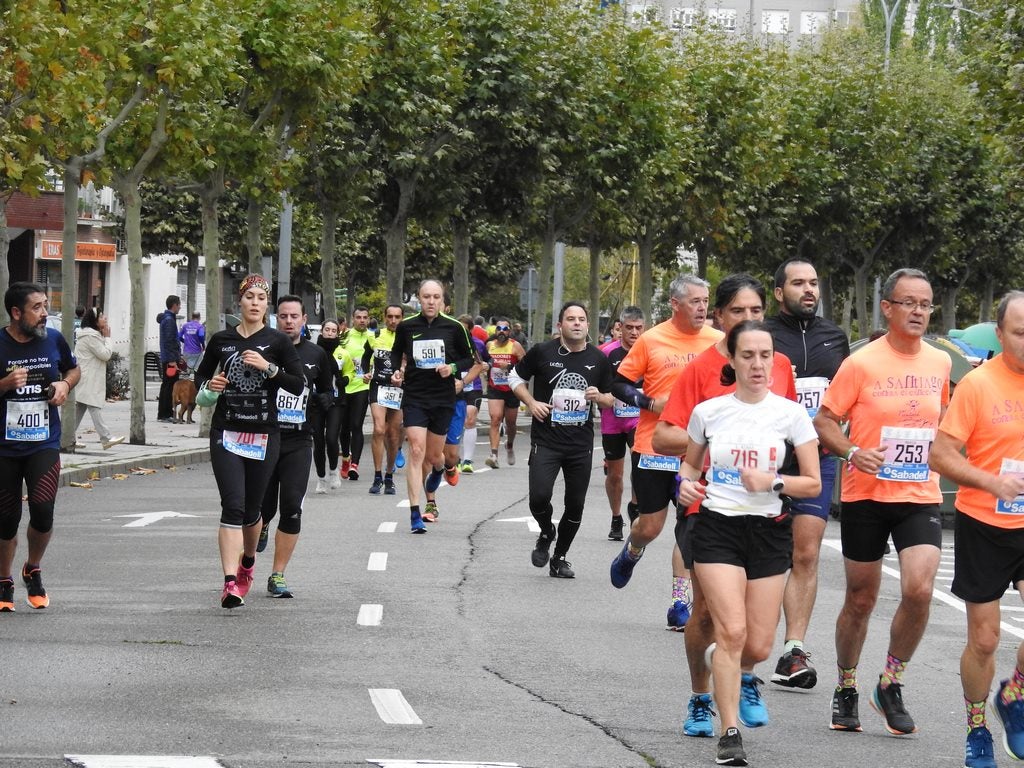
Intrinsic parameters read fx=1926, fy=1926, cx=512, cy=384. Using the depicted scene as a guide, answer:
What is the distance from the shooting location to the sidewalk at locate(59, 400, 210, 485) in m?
21.4

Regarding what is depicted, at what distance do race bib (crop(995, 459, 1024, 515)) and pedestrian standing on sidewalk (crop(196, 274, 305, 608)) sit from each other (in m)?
4.66

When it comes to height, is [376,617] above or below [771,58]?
below

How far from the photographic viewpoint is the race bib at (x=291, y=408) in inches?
450

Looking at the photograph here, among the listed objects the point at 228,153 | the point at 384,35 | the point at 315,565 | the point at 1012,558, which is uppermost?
the point at 384,35

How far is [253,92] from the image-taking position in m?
27.0

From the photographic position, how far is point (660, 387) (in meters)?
10.8

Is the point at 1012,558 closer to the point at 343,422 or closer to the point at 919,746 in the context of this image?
the point at 919,746

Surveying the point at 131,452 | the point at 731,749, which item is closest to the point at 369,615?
the point at 731,749

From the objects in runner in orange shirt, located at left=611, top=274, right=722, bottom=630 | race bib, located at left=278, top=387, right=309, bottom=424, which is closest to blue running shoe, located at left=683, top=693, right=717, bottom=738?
runner in orange shirt, located at left=611, top=274, right=722, bottom=630

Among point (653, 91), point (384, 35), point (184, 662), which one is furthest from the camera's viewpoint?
point (653, 91)

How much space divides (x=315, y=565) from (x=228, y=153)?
47.0ft

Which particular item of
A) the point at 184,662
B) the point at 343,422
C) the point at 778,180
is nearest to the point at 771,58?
the point at 778,180

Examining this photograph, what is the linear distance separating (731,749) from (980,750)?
0.92 metres

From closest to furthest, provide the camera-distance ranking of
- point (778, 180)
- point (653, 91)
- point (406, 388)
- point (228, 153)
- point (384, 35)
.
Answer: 1. point (406, 388)
2. point (228, 153)
3. point (384, 35)
4. point (653, 91)
5. point (778, 180)
